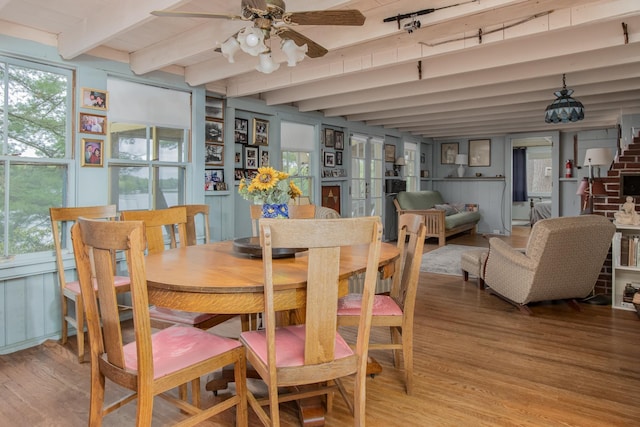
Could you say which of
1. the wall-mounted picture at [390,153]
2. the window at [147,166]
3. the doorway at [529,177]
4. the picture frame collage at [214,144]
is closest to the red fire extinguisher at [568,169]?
the doorway at [529,177]

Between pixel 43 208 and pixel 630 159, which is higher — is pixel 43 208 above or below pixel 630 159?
below

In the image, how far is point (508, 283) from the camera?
388 centimetres

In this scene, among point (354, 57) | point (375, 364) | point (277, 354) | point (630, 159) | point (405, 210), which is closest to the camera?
point (277, 354)

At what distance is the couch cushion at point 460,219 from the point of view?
7.84 m

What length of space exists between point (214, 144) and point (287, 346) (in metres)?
3.24

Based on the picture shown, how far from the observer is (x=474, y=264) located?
15.3 ft

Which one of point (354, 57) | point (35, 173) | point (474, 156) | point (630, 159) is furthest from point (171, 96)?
point (474, 156)

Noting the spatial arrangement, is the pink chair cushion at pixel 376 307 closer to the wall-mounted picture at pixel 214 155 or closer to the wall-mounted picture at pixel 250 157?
the wall-mounted picture at pixel 214 155

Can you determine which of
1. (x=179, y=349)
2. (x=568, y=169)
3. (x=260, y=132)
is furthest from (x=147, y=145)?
(x=568, y=169)

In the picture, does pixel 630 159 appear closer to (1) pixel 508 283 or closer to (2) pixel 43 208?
(1) pixel 508 283

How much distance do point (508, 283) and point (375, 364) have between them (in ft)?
6.79

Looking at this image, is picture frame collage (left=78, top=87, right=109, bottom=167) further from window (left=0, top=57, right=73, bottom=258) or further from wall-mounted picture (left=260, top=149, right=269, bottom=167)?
wall-mounted picture (left=260, top=149, right=269, bottom=167)

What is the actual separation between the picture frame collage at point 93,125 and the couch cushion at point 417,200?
576 cm

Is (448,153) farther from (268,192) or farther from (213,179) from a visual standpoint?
(268,192)
